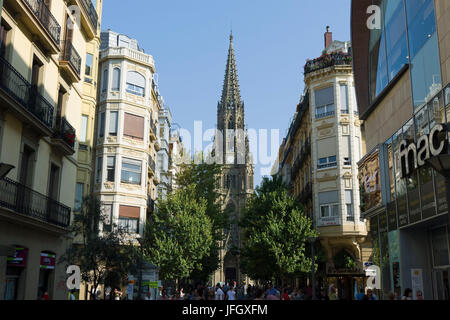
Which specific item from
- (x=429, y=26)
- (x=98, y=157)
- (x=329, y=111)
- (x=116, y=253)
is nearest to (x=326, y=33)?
(x=329, y=111)

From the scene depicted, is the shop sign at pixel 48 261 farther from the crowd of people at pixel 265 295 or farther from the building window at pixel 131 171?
the building window at pixel 131 171

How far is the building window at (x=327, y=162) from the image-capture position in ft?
119

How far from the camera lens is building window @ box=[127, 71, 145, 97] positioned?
35.6 metres

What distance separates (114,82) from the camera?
115 ft

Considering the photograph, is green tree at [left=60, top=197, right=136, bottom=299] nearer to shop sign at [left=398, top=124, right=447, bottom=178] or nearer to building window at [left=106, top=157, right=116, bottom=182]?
shop sign at [left=398, top=124, right=447, bottom=178]

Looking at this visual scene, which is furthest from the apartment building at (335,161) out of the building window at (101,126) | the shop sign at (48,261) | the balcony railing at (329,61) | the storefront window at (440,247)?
the shop sign at (48,261)

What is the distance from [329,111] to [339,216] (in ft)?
27.1

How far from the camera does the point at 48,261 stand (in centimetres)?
1797

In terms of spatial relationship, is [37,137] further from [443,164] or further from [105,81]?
[105,81]

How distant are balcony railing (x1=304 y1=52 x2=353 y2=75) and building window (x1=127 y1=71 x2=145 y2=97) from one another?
13.4m

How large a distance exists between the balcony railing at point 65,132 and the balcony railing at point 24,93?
755mm

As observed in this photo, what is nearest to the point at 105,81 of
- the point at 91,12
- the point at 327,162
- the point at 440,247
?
the point at 91,12

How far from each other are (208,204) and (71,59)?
25302 millimetres

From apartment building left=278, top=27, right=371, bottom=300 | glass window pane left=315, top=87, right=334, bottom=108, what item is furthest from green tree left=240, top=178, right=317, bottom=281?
glass window pane left=315, top=87, right=334, bottom=108
